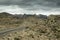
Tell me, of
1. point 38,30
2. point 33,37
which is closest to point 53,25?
point 38,30

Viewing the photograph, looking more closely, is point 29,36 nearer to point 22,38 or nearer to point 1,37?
point 22,38

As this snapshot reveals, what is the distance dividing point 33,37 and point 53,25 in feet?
37.2

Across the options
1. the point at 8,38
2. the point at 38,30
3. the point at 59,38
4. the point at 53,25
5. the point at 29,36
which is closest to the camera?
the point at 8,38

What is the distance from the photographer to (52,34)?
3875 centimetres

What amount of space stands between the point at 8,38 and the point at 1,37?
840 mm

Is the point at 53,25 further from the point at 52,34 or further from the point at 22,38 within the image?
the point at 22,38

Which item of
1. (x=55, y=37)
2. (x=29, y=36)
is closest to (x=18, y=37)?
(x=29, y=36)

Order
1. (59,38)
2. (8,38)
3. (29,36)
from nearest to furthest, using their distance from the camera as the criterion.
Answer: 1. (8,38)
2. (29,36)
3. (59,38)

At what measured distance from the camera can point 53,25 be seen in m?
44.7

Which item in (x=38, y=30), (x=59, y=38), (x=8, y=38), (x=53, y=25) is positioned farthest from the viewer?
(x=53, y=25)

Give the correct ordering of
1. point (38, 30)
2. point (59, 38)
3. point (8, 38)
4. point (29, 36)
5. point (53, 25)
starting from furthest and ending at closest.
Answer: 1. point (53, 25)
2. point (38, 30)
3. point (59, 38)
4. point (29, 36)
5. point (8, 38)

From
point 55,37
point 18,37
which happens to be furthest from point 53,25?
point 18,37

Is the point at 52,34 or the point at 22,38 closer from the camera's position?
the point at 22,38

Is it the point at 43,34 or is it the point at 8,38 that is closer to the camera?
the point at 8,38
